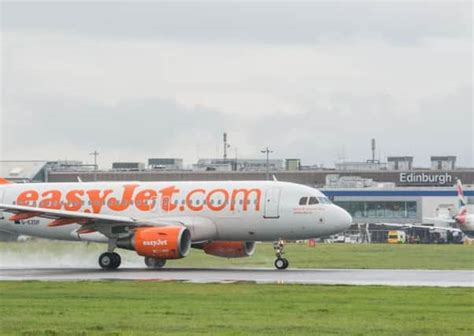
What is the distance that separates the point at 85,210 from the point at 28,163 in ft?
214

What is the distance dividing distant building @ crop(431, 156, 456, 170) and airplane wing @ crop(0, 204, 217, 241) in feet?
389

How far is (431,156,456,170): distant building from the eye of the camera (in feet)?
544

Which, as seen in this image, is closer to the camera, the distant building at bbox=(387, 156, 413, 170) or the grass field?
the grass field

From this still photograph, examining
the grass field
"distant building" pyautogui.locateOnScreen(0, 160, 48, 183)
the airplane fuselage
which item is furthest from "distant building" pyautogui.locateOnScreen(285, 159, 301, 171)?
the airplane fuselage

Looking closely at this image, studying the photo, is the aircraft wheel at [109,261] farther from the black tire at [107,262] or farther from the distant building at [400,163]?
the distant building at [400,163]

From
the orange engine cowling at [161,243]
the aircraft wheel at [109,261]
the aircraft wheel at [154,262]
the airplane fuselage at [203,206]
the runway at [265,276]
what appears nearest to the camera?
the runway at [265,276]

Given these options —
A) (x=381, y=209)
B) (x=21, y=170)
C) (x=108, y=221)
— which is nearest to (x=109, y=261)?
(x=108, y=221)

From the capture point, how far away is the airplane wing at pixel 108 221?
48625 mm

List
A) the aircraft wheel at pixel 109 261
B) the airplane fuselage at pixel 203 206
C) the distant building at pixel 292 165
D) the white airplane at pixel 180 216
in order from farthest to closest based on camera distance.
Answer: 1. the distant building at pixel 292 165
2. the aircraft wheel at pixel 109 261
3. the airplane fuselage at pixel 203 206
4. the white airplane at pixel 180 216

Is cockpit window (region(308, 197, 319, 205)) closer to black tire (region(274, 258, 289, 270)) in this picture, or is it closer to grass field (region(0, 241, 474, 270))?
black tire (region(274, 258, 289, 270))

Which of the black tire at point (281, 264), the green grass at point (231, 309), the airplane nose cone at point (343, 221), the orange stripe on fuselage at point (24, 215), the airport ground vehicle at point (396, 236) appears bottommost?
the green grass at point (231, 309)

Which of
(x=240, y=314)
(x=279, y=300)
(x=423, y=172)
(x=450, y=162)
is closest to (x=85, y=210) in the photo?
(x=279, y=300)

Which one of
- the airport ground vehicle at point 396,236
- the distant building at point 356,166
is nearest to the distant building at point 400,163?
the distant building at point 356,166

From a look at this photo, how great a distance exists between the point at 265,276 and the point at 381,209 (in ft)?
288
